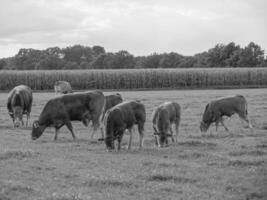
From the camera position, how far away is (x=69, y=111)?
2033cm

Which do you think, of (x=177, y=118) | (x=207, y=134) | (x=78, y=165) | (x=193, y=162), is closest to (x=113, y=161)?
(x=78, y=165)

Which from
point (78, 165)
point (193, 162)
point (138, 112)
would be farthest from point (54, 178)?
point (138, 112)

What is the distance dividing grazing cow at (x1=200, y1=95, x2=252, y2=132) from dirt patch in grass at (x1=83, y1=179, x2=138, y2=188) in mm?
11146

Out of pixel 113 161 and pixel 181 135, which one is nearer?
pixel 113 161

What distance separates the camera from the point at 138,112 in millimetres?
18078

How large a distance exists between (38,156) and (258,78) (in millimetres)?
69454

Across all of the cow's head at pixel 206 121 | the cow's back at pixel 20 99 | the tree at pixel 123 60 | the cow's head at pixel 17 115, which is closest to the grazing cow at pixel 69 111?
the cow's head at pixel 206 121

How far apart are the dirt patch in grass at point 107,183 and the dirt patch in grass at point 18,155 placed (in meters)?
3.94

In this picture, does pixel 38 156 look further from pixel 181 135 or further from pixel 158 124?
pixel 181 135

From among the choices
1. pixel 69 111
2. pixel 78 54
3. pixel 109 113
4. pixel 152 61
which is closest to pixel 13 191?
pixel 109 113

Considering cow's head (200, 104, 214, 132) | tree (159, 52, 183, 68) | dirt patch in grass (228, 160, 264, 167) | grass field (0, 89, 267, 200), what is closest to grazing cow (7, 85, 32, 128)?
grass field (0, 89, 267, 200)

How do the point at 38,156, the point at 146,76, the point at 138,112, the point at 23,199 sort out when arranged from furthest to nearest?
the point at 146,76 → the point at 138,112 → the point at 38,156 → the point at 23,199

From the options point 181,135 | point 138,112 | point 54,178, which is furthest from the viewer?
point 181,135

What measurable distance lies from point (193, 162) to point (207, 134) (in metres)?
6.76
